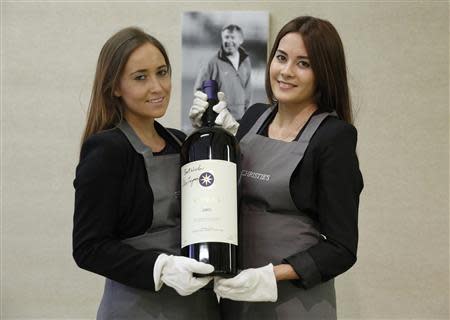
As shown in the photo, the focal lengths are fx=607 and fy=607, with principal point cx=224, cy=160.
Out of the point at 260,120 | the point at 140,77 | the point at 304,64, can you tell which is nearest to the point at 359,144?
the point at 260,120

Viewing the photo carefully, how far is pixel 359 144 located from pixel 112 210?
55.9 inches

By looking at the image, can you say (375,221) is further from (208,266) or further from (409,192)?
(208,266)

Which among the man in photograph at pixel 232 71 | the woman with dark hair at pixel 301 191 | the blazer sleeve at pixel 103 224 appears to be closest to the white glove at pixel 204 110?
the woman with dark hair at pixel 301 191

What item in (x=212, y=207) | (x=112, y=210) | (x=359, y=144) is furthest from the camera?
(x=359, y=144)

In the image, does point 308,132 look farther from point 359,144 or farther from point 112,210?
point 359,144

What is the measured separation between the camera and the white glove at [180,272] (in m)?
1.15

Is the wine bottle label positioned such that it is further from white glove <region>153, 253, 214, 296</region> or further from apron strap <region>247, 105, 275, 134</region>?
apron strap <region>247, 105, 275, 134</region>

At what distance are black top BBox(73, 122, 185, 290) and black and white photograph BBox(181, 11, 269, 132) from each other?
3.77 feet

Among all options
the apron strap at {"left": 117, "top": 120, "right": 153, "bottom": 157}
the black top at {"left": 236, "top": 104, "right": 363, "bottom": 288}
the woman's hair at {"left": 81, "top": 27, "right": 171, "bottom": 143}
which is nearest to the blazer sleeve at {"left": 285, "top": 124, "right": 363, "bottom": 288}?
the black top at {"left": 236, "top": 104, "right": 363, "bottom": 288}

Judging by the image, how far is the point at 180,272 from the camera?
3.87 ft

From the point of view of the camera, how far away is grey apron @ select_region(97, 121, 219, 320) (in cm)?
132

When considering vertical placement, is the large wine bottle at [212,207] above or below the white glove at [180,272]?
above

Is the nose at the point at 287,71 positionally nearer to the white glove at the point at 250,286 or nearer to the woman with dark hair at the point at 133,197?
the woman with dark hair at the point at 133,197

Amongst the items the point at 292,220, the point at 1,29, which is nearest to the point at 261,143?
the point at 292,220
